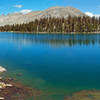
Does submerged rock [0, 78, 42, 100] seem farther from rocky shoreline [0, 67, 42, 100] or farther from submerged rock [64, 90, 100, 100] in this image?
submerged rock [64, 90, 100, 100]

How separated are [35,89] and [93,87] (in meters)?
6.64

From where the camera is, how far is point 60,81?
2030 cm

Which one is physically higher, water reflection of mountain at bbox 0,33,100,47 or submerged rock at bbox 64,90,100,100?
water reflection of mountain at bbox 0,33,100,47

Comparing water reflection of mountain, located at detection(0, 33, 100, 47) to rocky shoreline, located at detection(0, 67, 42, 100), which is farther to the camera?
water reflection of mountain, located at detection(0, 33, 100, 47)

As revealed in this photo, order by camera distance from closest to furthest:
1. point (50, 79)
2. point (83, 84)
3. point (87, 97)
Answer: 1. point (87, 97)
2. point (83, 84)
3. point (50, 79)

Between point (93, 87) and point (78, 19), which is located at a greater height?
point (78, 19)

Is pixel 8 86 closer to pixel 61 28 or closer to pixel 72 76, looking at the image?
pixel 72 76

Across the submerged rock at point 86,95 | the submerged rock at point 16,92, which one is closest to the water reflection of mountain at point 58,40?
the submerged rock at point 16,92

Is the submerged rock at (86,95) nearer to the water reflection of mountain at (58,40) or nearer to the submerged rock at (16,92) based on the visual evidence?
the submerged rock at (16,92)

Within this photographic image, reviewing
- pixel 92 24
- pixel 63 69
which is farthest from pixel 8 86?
pixel 92 24

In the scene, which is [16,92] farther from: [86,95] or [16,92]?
[86,95]

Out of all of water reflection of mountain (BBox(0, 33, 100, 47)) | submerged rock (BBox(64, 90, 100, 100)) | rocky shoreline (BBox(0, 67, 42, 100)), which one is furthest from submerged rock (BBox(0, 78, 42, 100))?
water reflection of mountain (BBox(0, 33, 100, 47))

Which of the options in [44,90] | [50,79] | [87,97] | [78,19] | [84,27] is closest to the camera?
[87,97]

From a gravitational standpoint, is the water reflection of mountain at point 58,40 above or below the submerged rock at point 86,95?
above
